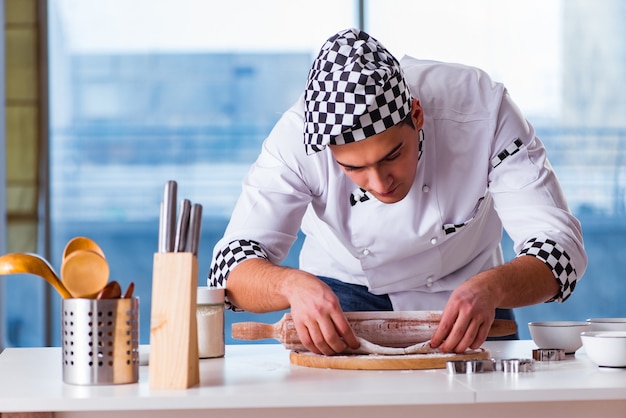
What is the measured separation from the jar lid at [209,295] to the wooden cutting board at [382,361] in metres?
0.21

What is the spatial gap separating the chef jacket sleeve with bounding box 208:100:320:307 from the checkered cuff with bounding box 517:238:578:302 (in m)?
0.51

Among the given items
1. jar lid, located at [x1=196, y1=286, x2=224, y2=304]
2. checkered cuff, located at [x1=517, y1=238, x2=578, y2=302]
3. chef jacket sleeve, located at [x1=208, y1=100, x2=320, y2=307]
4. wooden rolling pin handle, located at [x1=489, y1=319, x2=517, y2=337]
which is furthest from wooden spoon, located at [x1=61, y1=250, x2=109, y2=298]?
checkered cuff, located at [x1=517, y1=238, x2=578, y2=302]

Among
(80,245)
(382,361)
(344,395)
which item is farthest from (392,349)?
(80,245)

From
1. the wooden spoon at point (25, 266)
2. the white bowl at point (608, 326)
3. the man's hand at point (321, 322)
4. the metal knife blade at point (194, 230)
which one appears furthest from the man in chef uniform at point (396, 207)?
the wooden spoon at point (25, 266)

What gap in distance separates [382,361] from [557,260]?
51 centimetres

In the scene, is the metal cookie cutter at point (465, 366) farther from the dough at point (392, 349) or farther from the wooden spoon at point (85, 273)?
the wooden spoon at point (85, 273)

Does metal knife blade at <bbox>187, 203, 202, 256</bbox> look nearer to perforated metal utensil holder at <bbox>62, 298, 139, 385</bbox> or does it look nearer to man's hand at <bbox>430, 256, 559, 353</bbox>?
perforated metal utensil holder at <bbox>62, 298, 139, 385</bbox>

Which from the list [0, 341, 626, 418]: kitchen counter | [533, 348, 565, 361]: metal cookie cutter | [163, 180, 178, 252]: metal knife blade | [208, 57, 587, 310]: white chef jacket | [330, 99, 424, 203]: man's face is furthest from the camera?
[208, 57, 587, 310]: white chef jacket

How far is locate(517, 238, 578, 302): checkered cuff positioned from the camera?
1.75 meters

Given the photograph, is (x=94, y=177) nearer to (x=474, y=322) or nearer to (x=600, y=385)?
(x=474, y=322)

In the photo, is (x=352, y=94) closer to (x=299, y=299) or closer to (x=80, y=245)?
(x=299, y=299)

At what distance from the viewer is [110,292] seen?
135 centimetres

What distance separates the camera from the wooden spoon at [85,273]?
1.32m

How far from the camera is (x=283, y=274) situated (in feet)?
5.47
